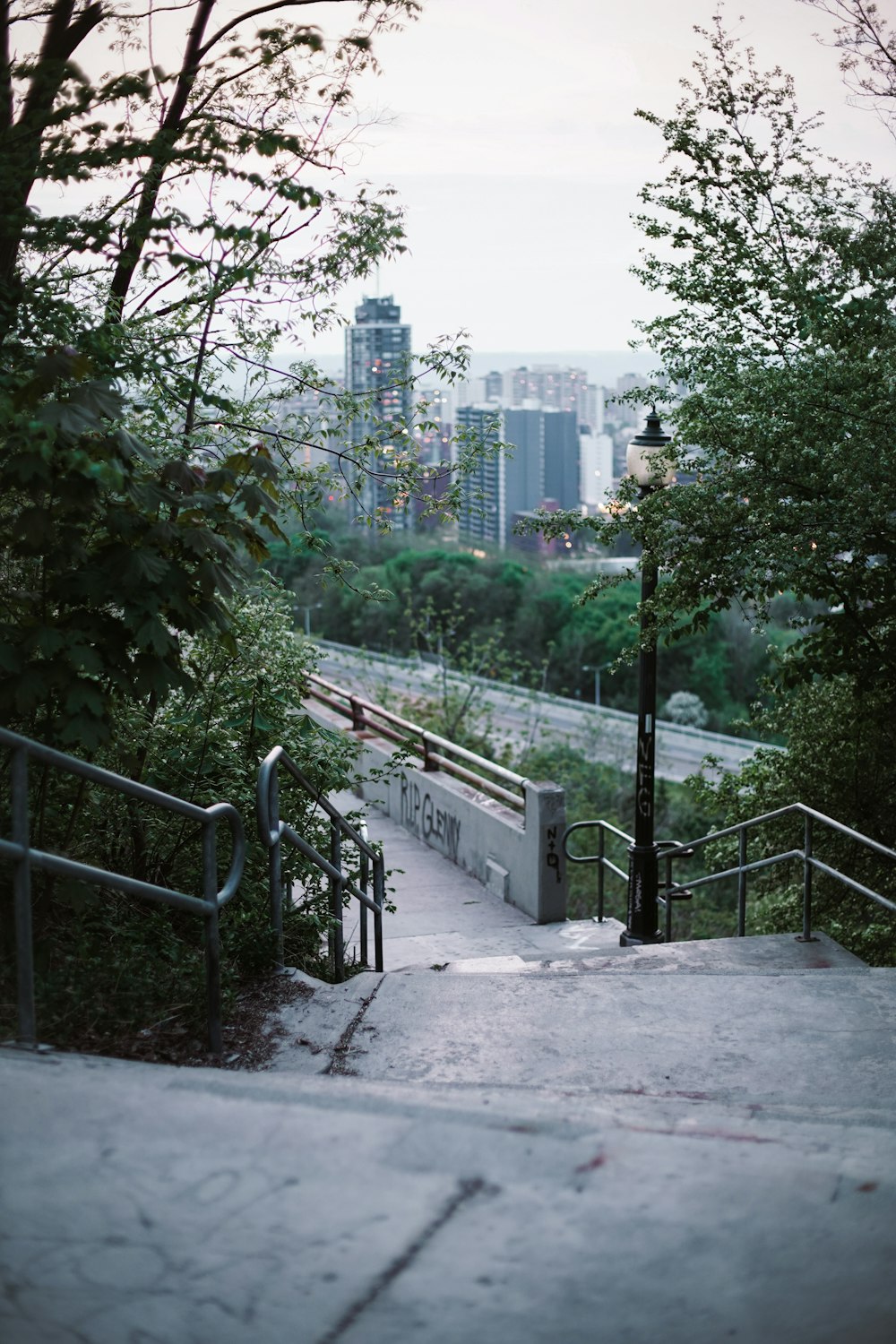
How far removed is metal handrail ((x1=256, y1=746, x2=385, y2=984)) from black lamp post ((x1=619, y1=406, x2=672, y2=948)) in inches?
134

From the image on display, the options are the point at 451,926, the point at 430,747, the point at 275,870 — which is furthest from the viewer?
the point at 430,747

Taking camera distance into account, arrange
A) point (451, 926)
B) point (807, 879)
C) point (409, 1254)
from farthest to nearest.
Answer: point (451, 926) < point (807, 879) < point (409, 1254)

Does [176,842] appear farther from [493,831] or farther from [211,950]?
[493,831]

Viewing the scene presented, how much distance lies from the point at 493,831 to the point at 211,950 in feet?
26.0

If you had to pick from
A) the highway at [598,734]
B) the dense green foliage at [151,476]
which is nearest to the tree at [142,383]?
the dense green foliage at [151,476]

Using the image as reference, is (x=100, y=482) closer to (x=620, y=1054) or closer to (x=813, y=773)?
(x=620, y=1054)

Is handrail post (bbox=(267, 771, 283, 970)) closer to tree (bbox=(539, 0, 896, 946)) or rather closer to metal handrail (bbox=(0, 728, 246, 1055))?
metal handrail (bbox=(0, 728, 246, 1055))

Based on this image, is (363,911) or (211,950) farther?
(363,911)

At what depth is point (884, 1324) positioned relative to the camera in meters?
2.06

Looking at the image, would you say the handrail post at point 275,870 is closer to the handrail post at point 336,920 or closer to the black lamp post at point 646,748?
Result: the handrail post at point 336,920

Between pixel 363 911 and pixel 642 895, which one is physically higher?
pixel 363 911

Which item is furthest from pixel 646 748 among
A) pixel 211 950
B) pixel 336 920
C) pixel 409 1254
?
pixel 409 1254

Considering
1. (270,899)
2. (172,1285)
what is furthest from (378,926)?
(172,1285)

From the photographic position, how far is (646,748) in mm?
10398
